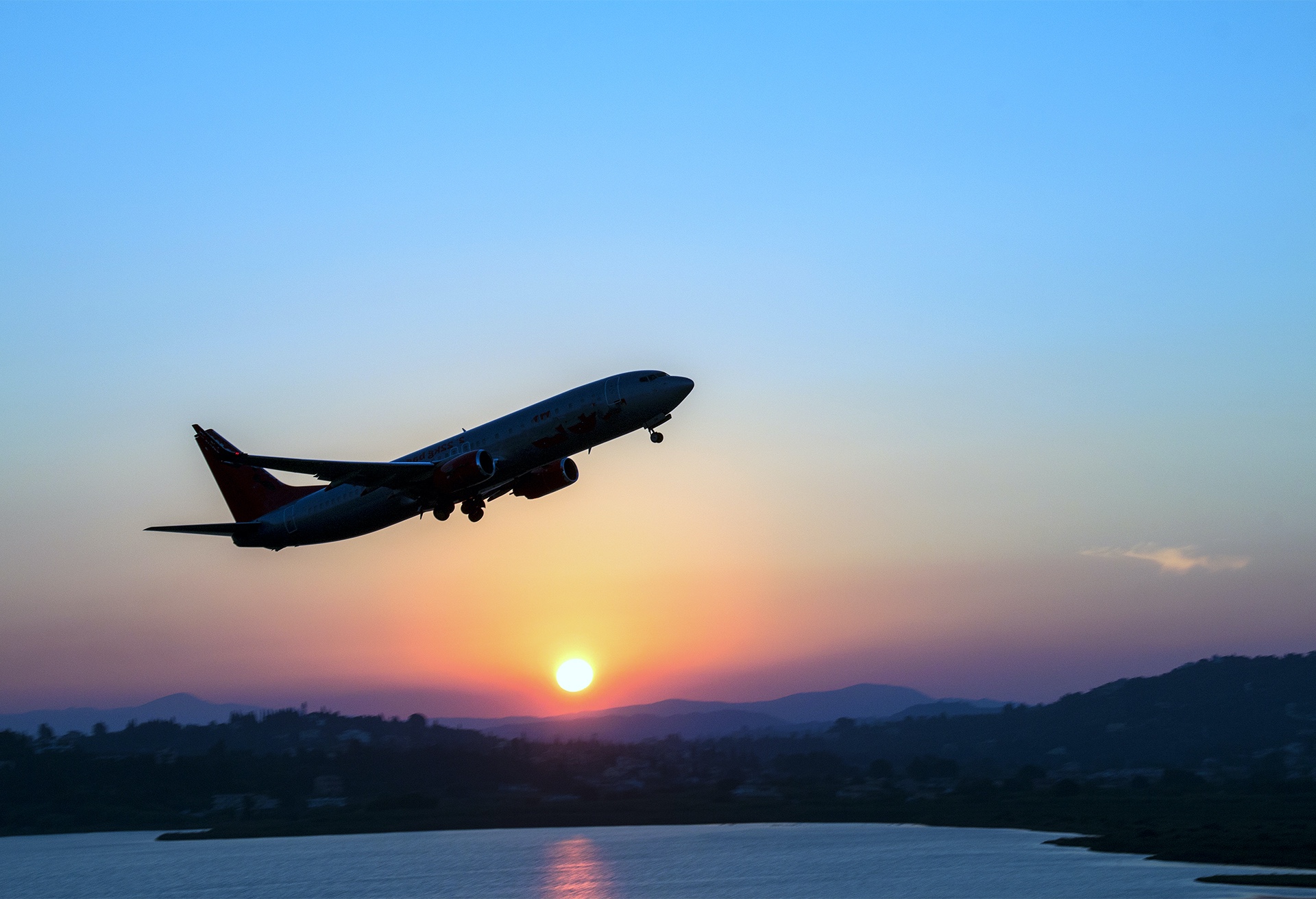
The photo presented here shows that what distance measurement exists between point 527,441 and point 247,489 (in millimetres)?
28250

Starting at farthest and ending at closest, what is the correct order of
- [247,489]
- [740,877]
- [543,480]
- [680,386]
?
[740,877]
[247,489]
[543,480]
[680,386]

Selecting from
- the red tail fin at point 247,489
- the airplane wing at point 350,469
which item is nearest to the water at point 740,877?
the red tail fin at point 247,489

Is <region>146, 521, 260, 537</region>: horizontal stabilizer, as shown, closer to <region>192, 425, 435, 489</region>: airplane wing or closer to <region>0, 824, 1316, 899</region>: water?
<region>192, 425, 435, 489</region>: airplane wing

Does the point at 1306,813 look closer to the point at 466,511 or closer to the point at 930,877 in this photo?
the point at 930,877

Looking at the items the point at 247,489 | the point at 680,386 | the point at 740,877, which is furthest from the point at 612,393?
the point at 740,877

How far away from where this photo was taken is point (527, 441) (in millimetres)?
63844

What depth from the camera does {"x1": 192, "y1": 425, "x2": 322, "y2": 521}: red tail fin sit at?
263ft

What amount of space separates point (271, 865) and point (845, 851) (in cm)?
9762

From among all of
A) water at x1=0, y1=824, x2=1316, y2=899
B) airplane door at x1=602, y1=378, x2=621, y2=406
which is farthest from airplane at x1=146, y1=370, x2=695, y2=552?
water at x1=0, y1=824, x2=1316, y2=899

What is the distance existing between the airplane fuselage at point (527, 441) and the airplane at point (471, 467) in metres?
0.05

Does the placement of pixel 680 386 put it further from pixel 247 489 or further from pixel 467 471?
Answer: pixel 247 489

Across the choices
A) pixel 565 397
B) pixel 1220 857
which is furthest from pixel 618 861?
pixel 565 397

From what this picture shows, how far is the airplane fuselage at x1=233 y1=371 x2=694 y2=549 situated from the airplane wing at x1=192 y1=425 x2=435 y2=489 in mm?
1352

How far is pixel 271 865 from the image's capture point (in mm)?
199500
